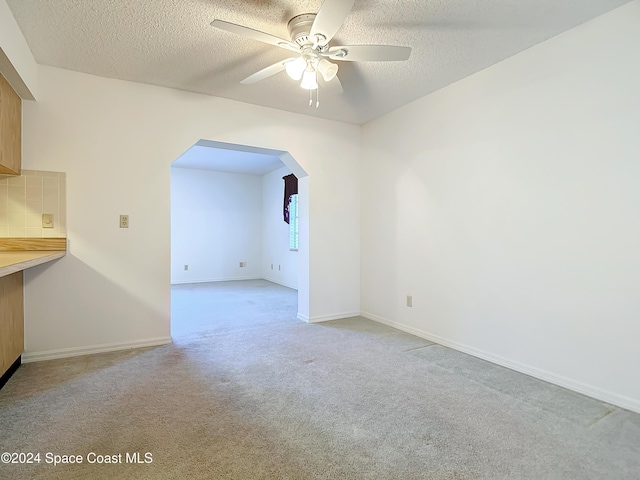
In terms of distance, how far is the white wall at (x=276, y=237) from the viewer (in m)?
6.89

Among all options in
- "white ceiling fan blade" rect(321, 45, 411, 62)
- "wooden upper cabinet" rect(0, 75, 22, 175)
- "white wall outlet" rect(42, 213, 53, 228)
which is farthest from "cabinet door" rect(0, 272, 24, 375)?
"white ceiling fan blade" rect(321, 45, 411, 62)

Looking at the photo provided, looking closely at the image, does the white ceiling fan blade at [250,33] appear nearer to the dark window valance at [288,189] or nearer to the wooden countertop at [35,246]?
the wooden countertop at [35,246]

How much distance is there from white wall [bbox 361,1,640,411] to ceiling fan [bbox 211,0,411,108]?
1165 mm

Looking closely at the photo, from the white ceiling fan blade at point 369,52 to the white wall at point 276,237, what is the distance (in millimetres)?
4727

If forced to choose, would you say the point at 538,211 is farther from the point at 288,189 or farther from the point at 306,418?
the point at 288,189

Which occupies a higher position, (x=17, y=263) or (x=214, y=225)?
(x=214, y=225)

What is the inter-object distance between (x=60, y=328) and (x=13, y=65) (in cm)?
198

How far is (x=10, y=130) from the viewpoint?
2.47 meters

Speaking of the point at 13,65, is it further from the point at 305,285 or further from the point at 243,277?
the point at 243,277

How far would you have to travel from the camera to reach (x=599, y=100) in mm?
2176

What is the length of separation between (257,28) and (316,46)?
457mm

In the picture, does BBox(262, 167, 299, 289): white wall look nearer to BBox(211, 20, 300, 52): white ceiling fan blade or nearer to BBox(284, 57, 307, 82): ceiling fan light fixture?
BBox(284, 57, 307, 82): ceiling fan light fixture

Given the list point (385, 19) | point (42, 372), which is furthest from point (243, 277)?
point (385, 19)

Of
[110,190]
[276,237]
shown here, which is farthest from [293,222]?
[110,190]
